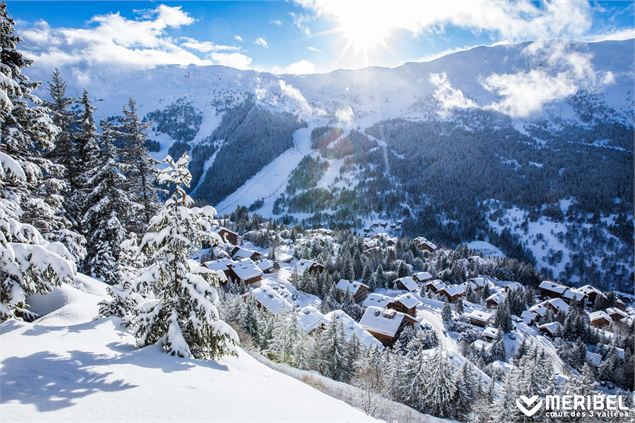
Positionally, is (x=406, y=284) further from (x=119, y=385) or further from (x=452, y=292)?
(x=119, y=385)

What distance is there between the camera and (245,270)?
72312 millimetres

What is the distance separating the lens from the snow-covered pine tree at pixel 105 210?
19.9m

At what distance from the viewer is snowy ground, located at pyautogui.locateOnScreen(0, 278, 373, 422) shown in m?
6.09

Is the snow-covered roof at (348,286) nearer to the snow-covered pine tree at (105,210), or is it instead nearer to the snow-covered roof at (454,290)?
the snow-covered roof at (454,290)

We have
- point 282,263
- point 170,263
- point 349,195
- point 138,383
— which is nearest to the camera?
point 138,383

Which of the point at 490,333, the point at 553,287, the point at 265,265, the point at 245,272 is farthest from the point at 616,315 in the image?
the point at 245,272

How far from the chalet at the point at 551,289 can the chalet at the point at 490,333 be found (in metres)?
51.5

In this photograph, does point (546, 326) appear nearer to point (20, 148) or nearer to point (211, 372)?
point (211, 372)

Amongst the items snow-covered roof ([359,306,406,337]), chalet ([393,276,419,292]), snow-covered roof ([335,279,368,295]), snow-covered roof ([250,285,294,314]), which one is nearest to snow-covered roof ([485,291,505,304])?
chalet ([393,276,419,292])

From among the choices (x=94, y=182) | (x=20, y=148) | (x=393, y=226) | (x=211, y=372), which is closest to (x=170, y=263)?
(x=211, y=372)

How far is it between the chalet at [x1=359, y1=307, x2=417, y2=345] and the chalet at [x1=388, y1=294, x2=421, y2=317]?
7.28 m

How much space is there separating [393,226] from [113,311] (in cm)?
16749

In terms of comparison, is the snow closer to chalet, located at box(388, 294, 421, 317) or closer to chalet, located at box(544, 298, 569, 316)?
chalet, located at box(544, 298, 569, 316)

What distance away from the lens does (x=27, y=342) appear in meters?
8.44
